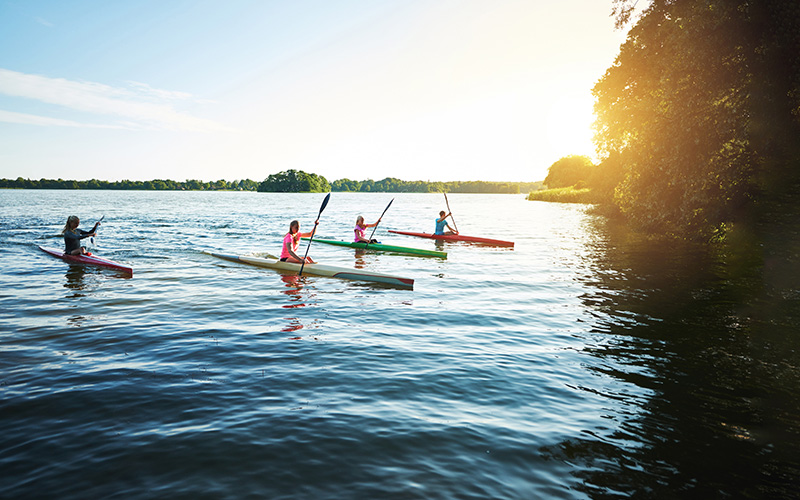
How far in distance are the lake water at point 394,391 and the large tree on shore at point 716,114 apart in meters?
5.99

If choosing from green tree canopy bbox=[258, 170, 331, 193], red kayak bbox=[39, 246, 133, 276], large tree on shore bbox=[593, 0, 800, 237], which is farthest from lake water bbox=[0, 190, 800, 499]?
green tree canopy bbox=[258, 170, 331, 193]

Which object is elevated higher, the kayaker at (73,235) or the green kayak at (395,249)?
the kayaker at (73,235)

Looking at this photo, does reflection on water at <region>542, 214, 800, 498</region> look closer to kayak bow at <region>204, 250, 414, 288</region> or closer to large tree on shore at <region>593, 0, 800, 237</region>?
kayak bow at <region>204, 250, 414, 288</region>

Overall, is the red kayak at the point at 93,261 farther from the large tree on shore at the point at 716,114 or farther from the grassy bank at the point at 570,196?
the grassy bank at the point at 570,196

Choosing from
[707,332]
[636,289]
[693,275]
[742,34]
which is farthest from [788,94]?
[707,332]

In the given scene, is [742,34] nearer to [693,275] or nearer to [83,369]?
[693,275]

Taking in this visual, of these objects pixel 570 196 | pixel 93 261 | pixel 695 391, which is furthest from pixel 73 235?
pixel 570 196

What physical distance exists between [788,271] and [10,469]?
2053cm

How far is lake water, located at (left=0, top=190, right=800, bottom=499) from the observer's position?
4.36 meters

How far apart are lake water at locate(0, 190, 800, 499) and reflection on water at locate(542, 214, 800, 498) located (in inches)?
1.2

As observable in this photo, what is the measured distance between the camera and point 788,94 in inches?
714

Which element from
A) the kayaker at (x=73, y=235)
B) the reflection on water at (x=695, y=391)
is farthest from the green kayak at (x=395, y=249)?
the kayaker at (x=73, y=235)

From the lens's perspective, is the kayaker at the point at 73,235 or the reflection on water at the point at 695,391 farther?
the kayaker at the point at 73,235

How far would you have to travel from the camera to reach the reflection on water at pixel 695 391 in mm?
4480
